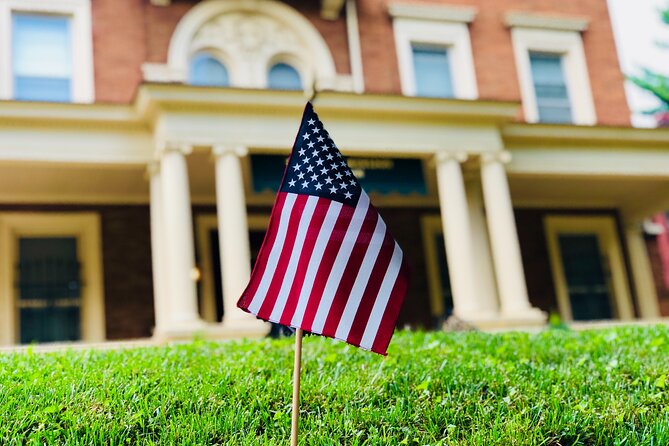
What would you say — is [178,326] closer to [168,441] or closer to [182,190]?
[182,190]

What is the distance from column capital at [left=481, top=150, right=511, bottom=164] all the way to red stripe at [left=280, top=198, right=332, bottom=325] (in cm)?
1062

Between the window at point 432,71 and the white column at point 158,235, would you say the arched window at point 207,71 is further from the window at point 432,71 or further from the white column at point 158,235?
the window at point 432,71

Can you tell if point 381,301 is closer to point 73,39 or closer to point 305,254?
point 305,254

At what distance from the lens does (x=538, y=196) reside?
1973 cm

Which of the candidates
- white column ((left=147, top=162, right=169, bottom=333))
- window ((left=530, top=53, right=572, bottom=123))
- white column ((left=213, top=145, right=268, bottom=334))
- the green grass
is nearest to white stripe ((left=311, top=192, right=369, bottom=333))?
the green grass

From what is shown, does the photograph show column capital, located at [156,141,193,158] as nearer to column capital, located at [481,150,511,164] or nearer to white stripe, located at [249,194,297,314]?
column capital, located at [481,150,511,164]

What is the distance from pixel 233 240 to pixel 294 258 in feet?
26.8

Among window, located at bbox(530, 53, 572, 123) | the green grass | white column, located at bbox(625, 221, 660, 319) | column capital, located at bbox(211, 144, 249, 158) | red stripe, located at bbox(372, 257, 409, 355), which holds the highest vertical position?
window, located at bbox(530, 53, 572, 123)

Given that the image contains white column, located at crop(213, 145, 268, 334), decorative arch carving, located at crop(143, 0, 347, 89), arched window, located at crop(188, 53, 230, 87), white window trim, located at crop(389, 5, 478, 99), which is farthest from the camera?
white window trim, located at crop(389, 5, 478, 99)

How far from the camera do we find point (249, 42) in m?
17.5

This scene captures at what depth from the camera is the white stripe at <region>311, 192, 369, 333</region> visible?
17.6ft

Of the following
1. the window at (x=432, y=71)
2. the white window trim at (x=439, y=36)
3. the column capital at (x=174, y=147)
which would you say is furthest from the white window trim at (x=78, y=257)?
the window at (x=432, y=71)

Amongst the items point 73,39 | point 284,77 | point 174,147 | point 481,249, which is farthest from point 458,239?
point 73,39

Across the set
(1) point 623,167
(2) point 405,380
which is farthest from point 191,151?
(1) point 623,167
